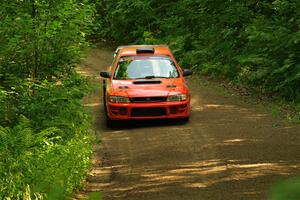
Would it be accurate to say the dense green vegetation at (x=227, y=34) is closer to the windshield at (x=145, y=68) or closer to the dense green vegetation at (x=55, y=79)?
the dense green vegetation at (x=55, y=79)

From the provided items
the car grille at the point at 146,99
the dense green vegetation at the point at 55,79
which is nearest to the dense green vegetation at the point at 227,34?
the dense green vegetation at the point at 55,79

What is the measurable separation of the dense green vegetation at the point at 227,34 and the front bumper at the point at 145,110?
8.21 feet

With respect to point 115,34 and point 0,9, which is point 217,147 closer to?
point 0,9

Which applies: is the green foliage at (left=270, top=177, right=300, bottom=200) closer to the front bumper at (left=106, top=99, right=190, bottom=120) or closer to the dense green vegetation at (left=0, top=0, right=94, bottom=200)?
the dense green vegetation at (left=0, top=0, right=94, bottom=200)

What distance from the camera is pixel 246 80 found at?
727 inches

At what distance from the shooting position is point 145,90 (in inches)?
470

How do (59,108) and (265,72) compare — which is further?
(265,72)

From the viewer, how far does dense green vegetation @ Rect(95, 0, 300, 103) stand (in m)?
14.8

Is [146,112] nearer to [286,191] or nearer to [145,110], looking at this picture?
[145,110]

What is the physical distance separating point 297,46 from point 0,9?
8.52 meters

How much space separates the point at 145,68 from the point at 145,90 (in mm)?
1109

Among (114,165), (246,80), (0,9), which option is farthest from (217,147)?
(246,80)

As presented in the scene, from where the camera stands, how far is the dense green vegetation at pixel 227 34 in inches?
581

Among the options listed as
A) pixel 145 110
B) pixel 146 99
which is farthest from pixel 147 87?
pixel 145 110
